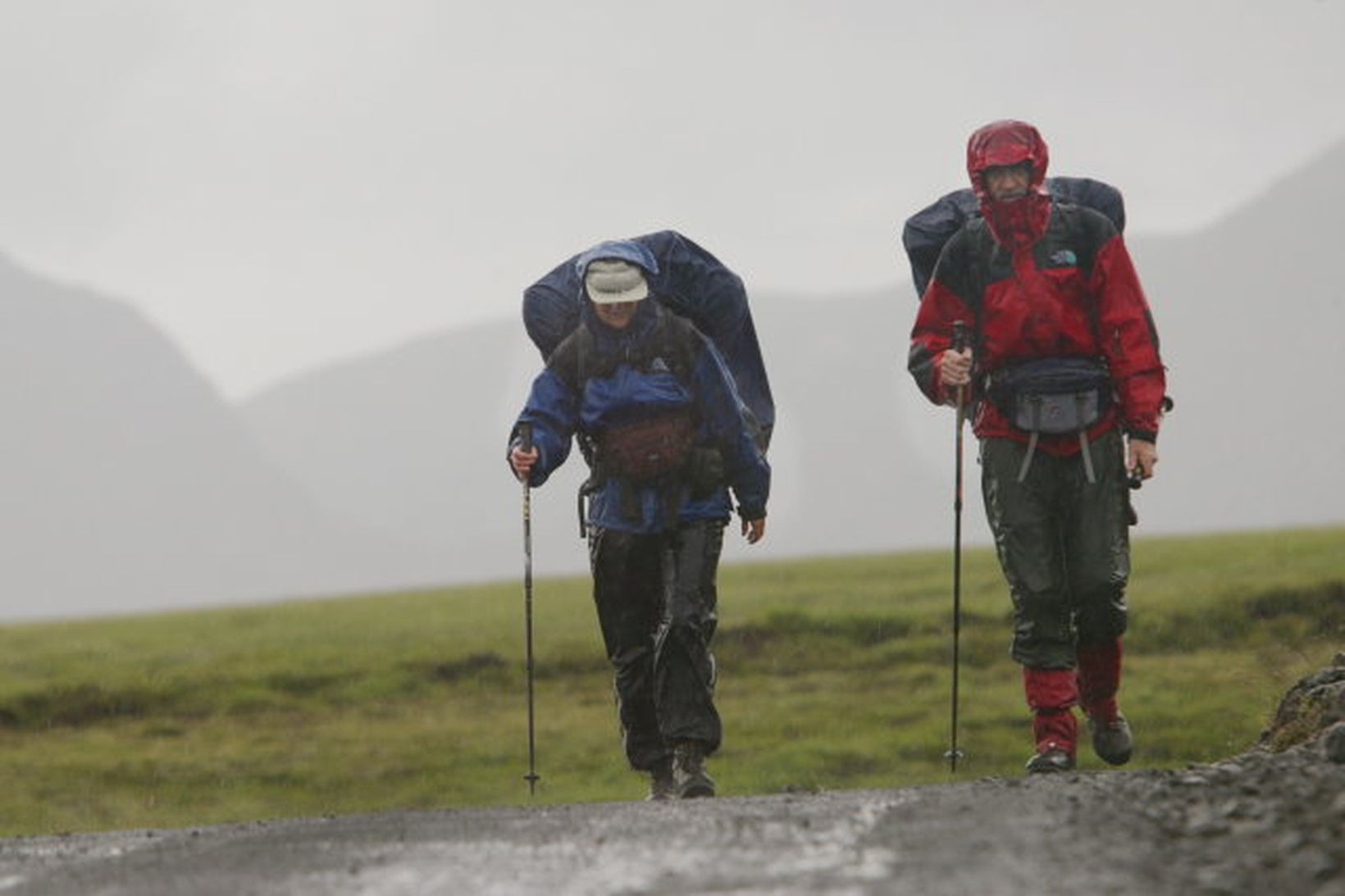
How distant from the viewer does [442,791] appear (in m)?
18.1

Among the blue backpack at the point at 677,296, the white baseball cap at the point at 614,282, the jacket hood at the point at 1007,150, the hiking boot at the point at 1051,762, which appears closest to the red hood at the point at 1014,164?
the jacket hood at the point at 1007,150

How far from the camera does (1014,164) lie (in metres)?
9.96

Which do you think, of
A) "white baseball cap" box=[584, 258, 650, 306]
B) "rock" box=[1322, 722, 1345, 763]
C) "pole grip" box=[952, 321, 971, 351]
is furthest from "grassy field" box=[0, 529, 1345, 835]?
"rock" box=[1322, 722, 1345, 763]

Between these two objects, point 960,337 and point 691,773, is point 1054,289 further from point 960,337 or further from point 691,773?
point 691,773

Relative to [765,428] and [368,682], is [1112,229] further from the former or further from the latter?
[368,682]

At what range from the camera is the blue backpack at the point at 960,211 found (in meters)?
10.4

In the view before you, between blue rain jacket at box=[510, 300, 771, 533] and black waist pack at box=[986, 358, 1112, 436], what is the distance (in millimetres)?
1490

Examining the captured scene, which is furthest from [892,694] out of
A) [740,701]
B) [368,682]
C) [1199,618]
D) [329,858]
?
[329,858]

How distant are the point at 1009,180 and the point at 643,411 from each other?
2.30 metres

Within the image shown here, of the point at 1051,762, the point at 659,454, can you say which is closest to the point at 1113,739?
the point at 1051,762

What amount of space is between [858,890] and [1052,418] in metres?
5.05

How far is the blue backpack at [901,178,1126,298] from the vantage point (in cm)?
1044

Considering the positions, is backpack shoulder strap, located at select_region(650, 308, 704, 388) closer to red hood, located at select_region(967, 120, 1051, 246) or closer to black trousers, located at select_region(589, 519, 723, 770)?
black trousers, located at select_region(589, 519, 723, 770)

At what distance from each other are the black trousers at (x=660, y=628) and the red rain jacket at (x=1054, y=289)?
172cm
